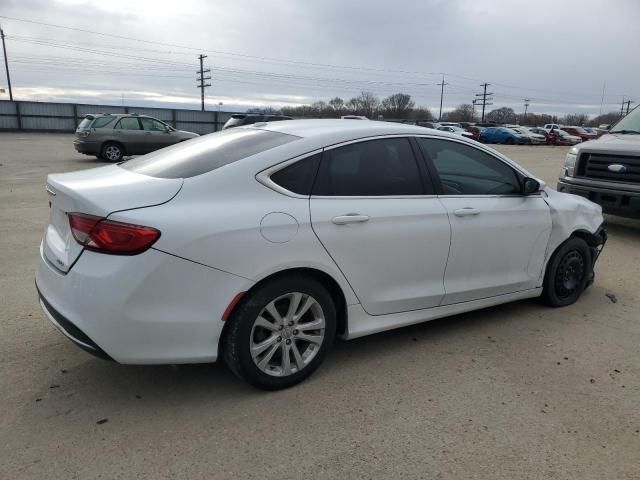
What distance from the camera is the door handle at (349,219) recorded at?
315 centimetres

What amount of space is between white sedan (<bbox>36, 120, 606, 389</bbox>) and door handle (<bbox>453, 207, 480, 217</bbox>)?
12mm

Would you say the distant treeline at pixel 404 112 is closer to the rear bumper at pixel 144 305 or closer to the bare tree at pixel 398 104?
the bare tree at pixel 398 104

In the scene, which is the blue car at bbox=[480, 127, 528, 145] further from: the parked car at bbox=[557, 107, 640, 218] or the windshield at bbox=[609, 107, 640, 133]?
the parked car at bbox=[557, 107, 640, 218]

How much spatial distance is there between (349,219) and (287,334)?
2.58ft

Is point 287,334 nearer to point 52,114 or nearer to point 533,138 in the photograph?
point 52,114

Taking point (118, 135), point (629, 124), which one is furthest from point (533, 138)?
point (629, 124)

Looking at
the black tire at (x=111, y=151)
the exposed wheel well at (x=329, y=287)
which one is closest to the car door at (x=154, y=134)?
the black tire at (x=111, y=151)

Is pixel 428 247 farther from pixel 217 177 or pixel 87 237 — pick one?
pixel 87 237

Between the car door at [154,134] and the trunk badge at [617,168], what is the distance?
13523 millimetres

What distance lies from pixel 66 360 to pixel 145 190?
139 cm

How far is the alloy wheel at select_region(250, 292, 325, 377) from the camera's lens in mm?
2990

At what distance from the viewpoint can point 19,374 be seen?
3195 mm

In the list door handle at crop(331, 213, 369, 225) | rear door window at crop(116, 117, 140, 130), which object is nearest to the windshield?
door handle at crop(331, 213, 369, 225)

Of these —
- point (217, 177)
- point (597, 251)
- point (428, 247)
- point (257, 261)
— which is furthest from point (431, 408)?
point (597, 251)
